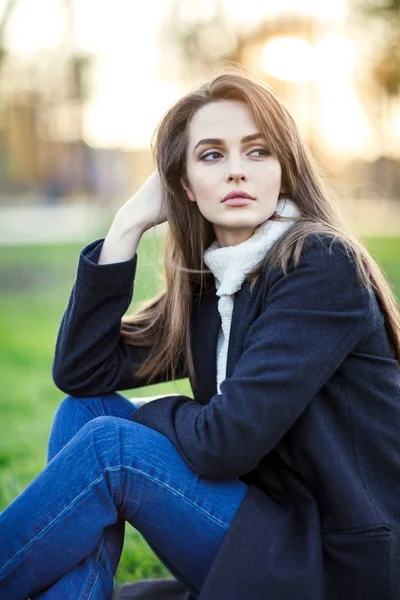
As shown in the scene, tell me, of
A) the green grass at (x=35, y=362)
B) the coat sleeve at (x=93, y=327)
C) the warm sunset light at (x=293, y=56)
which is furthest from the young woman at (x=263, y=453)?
the warm sunset light at (x=293, y=56)

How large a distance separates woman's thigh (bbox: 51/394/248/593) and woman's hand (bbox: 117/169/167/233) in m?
0.83

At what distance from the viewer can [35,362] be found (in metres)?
6.88

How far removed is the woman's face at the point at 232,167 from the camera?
7.82 ft

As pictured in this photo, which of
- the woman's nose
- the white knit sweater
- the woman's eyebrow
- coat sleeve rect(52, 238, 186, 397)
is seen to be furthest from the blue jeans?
the woman's eyebrow

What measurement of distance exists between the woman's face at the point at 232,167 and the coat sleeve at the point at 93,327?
378 millimetres

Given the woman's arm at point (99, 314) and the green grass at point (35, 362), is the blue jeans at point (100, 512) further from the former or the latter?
the green grass at point (35, 362)

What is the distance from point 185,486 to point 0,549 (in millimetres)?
506

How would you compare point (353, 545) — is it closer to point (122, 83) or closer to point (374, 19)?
point (374, 19)

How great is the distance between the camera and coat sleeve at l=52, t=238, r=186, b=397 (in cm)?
260

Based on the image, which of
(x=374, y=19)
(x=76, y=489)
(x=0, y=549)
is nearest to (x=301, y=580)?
(x=76, y=489)

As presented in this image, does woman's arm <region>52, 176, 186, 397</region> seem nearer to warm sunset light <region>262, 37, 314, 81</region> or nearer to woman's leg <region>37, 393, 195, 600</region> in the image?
woman's leg <region>37, 393, 195, 600</region>

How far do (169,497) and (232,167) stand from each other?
97 cm

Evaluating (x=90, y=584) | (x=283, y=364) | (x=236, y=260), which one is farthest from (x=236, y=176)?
(x=90, y=584)

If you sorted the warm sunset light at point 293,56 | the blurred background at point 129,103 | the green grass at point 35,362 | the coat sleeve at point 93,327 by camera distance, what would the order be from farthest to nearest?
the warm sunset light at point 293,56, the blurred background at point 129,103, the green grass at point 35,362, the coat sleeve at point 93,327
